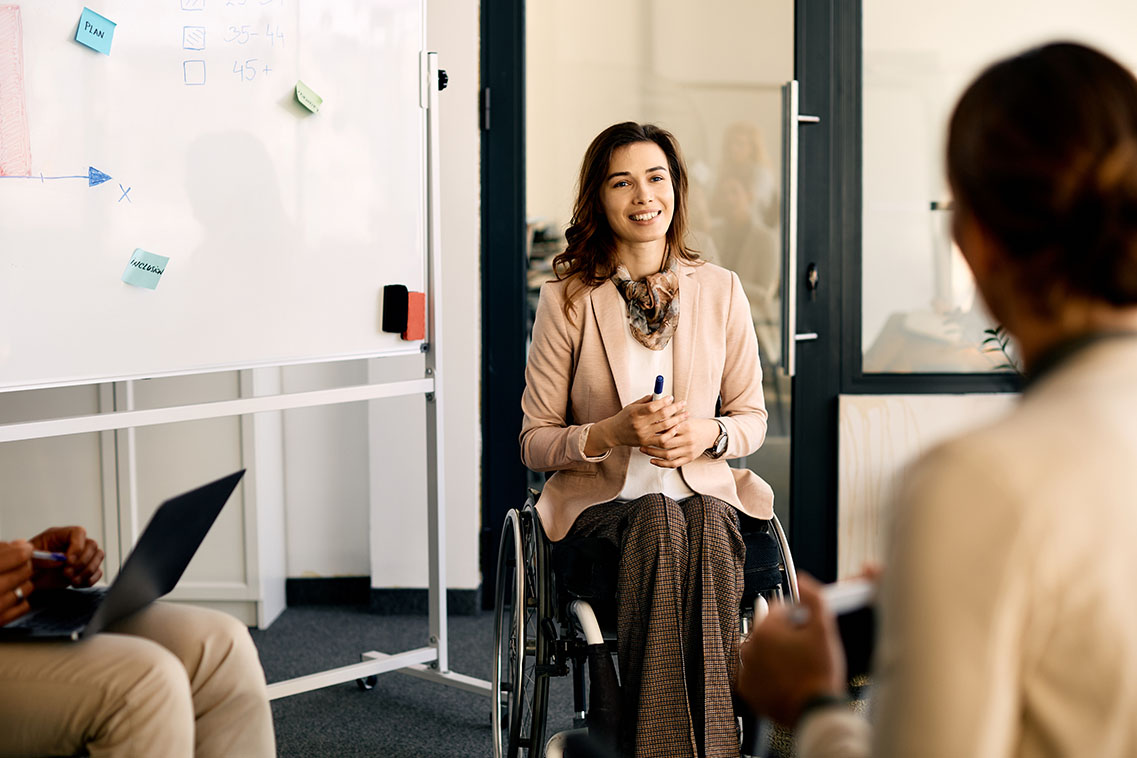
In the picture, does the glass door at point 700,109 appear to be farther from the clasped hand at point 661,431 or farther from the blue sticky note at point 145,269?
the blue sticky note at point 145,269

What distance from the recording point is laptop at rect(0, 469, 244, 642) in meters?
1.30

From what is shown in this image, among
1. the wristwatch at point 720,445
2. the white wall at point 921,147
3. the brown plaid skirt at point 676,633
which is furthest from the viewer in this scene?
the white wall at point 921,147

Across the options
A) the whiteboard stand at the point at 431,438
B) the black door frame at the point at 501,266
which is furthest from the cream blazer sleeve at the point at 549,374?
the black door frame at the point at 501,266

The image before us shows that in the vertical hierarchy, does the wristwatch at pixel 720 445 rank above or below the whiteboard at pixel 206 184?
below

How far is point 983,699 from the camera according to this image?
1.96 ft

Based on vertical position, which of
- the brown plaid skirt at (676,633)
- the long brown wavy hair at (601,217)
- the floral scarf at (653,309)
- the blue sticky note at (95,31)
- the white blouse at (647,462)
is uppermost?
the blue sticky note at (95,31)

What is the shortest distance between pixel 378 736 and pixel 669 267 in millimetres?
1260

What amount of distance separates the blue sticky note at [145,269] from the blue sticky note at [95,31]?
1.20 feet

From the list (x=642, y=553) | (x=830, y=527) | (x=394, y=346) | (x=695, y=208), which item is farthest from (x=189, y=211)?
(x=830, y=527)

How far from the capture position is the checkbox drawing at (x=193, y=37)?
196 centimetres

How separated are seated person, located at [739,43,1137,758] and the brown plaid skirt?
1066 mm

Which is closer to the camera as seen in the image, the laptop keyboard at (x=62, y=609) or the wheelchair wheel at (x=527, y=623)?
the laptop keyboard at (x=62, y=609)

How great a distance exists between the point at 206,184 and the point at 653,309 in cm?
91

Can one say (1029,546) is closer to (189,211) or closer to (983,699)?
(983,699)
